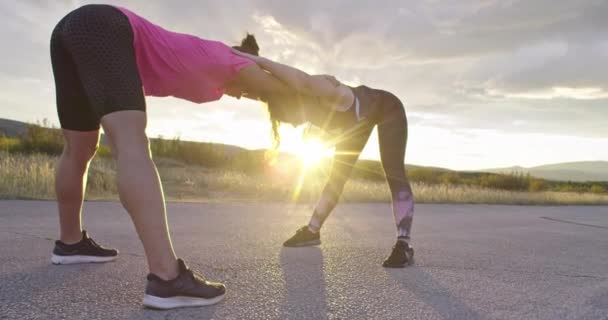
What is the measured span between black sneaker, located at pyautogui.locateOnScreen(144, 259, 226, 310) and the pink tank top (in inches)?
33.8

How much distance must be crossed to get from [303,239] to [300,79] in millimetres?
1684

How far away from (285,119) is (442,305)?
133 cm

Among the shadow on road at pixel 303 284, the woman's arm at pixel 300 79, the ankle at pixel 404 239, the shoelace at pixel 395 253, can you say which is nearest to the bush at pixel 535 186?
the ankle at pixel 404 239

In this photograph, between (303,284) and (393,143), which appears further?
(393,143)

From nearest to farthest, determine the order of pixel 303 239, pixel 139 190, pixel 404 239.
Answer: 1. pixel 139 190
2. pixel 404 239
3. pixel 303 239

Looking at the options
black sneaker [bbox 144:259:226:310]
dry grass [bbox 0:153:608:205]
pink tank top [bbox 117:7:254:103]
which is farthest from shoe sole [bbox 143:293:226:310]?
dry grass [bbox 0:153:608:205]

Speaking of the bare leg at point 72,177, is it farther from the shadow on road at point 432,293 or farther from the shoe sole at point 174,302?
the shadow on road at point 432,293

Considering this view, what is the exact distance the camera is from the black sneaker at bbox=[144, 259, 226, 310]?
198 centimetres

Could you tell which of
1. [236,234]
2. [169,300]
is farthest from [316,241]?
[169,300]

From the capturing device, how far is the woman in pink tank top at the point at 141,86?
1.99 m

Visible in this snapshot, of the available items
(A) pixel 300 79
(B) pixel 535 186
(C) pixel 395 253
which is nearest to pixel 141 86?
(A) pixel 300 79

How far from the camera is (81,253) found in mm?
2799

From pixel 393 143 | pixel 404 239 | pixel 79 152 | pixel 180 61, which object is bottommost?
pixel 404 239

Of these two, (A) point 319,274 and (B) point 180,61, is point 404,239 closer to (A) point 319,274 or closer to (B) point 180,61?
(A) point 319,274
